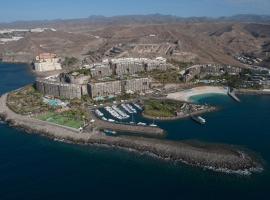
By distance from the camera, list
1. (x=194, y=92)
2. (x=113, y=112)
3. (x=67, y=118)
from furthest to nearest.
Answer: (x=194, y=92)
(x=113, y=112)
(x=67, y=118)

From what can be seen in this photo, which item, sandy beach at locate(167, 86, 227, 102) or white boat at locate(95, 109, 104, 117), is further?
sandy beach at locate(167, 86, 227, 102)

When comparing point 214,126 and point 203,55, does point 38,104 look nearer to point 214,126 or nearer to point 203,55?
point 214,126

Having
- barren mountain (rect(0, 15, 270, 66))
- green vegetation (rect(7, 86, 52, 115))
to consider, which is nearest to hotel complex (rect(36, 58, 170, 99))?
green vegetation (rect(7, 86, 52, 115))

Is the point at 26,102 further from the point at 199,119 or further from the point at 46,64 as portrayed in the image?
the point at 46,64

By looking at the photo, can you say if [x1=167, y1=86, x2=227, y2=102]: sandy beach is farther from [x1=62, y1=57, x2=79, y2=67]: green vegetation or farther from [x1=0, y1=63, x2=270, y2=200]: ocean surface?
[x1=62, y1=57, x2=79, y2=67]: green vegetation

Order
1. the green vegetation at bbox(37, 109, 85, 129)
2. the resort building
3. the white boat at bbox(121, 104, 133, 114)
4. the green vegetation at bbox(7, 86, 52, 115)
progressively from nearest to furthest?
the green vegetation at bbox(37, 109, 85, 129) → the white boat at bbox(121, 104, 133, 114) → the green vegetation at bbox(7, 86, 52, 115) → the resort building

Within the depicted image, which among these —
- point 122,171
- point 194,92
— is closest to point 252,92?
point 194,92
